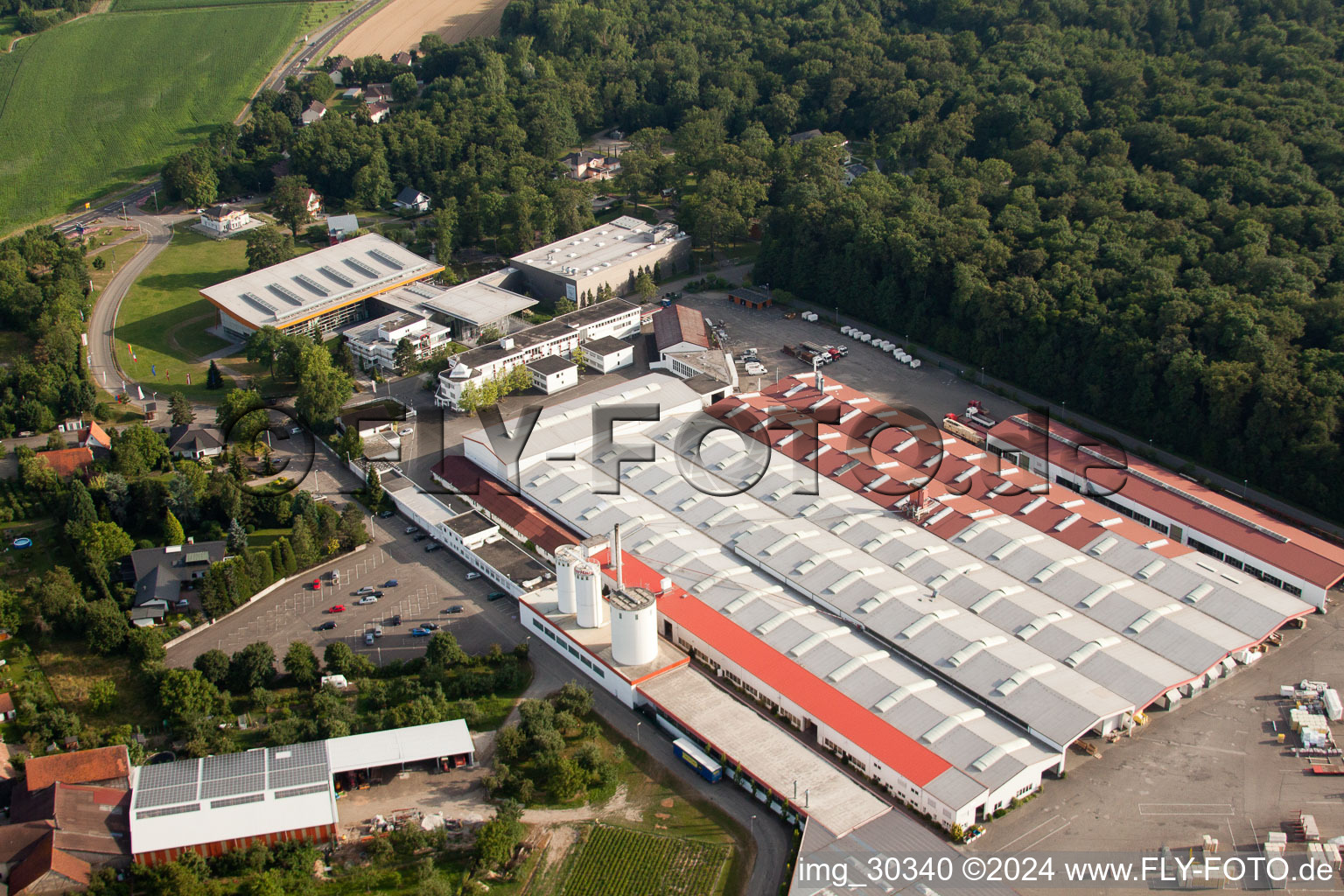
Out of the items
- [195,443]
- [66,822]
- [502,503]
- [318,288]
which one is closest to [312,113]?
[318,288]

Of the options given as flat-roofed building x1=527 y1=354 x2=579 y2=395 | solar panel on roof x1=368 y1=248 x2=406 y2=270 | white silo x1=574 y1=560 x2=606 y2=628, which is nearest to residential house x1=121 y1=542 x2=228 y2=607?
white silo x1=574 y1=560 x2=606 y2=628

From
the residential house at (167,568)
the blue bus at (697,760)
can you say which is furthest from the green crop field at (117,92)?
the blue bus at (697,760)

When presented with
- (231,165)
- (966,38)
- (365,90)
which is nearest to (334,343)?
(231,165)

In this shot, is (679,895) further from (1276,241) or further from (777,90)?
(777,90)

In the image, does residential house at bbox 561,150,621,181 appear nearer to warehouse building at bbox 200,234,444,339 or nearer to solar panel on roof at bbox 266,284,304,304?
warehouse building at bbox 200,234,444,339

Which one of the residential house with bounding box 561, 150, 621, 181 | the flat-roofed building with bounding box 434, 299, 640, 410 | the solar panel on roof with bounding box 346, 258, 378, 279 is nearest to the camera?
the flat-roofed building with bounding box 434, 299, 640, 410

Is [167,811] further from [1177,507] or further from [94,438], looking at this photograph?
[1177,507]

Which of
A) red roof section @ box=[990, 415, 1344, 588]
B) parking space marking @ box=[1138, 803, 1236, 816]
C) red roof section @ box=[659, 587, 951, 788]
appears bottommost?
parking space marking @ box=[1138, 803, 1236, 816]
